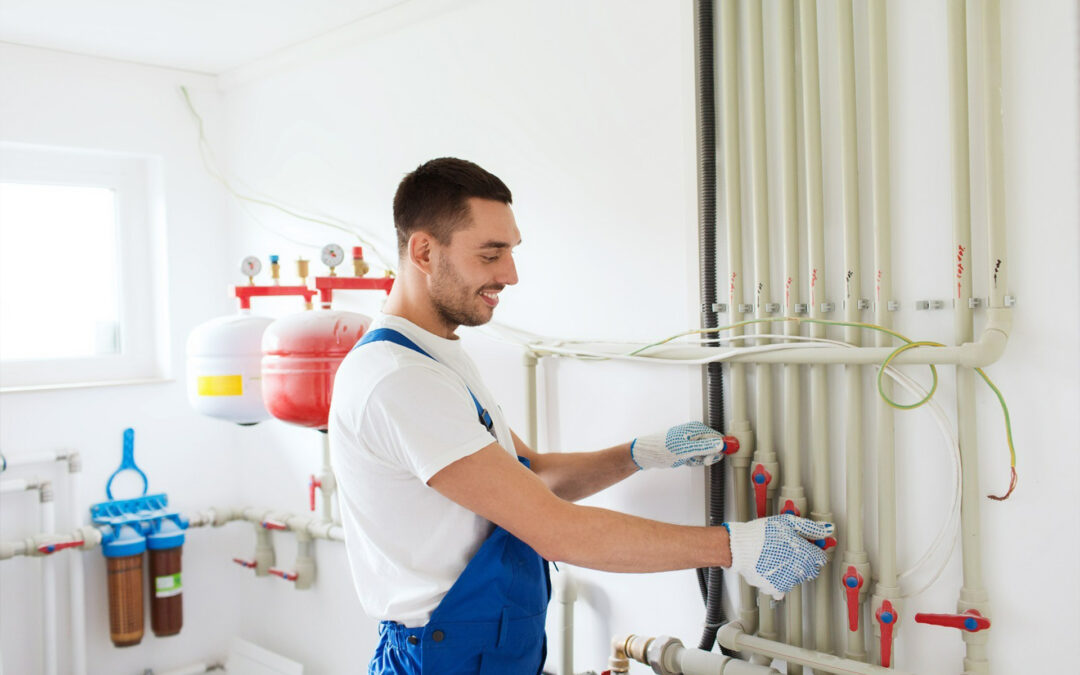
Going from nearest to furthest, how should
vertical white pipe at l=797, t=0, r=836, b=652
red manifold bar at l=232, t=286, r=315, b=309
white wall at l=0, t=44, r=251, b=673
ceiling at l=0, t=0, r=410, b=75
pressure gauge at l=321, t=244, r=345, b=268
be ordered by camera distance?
vertical white pipe at l=797, t=0, r=836, b=652, pressure gauge at l=321, t=244, r=345, b=268, ceiling at l=0, t=0, r=410, b=75, red manifold bar at l=232, t=286, r=315, b=309, white wall at l=0, t=44, r=251, b=673

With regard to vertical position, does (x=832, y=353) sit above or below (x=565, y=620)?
above

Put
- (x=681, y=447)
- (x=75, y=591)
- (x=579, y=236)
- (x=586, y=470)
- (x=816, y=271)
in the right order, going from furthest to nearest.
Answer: (x=75, y=591)
(x=579, y=236)
(x=586, y=470)
(x=681, y=447)
(x=816, y=271)

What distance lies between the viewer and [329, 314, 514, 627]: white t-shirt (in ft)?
4.52

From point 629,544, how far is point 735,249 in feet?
2.10

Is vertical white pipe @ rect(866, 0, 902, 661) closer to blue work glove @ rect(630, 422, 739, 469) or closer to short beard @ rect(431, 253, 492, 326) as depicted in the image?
blue work glove @ rect(630, 422, 739, 469)

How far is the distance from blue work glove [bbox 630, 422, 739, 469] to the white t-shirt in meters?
0.39

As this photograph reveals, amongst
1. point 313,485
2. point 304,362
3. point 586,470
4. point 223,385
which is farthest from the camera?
point 313,485

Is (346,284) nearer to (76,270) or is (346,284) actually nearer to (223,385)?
(223,385)

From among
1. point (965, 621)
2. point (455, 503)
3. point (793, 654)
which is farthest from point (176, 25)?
point (965, 621)

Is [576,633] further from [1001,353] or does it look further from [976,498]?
[1001,353]

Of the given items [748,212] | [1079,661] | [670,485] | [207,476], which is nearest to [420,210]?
[748,212]

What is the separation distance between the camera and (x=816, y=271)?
157 cm

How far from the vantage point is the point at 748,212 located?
1717mm

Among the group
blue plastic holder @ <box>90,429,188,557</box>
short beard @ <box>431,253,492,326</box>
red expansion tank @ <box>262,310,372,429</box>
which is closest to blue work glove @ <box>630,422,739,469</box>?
Answer: short beard @ <box>431,253,492,326</box>
